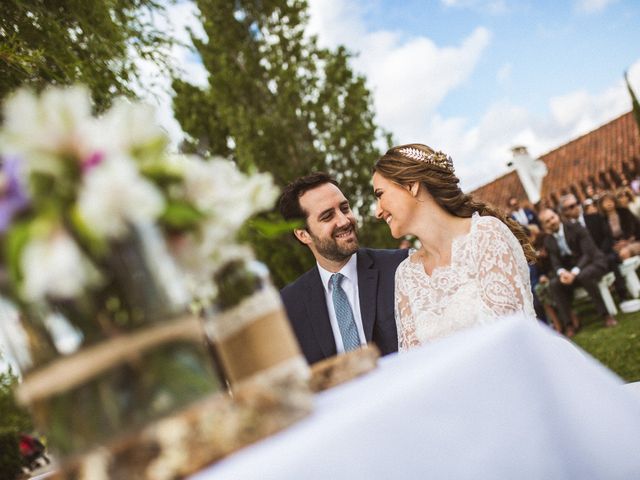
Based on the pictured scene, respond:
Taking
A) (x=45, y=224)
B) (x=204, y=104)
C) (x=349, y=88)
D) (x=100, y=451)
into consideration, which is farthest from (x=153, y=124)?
(x=204, y=104)

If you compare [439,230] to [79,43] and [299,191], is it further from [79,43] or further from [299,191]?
[79,43]

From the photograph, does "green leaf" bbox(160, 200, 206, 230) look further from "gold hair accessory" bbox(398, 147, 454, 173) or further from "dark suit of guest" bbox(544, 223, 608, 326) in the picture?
"dark suit of guest" bbox(544, 223, 608, 326)

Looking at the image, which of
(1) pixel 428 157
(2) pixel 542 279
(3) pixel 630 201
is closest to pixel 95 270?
(1) pixel 428 157

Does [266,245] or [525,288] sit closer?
[525,288]

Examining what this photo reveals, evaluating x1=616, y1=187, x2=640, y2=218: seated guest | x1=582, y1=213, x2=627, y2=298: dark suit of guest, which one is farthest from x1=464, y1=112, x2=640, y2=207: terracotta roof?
x1=582, y1=213, x2=627, y2=298: dark suit of guest

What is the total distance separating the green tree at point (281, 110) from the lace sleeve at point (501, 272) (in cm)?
772

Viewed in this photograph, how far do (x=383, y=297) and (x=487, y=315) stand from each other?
1.20m

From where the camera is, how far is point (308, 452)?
86cm

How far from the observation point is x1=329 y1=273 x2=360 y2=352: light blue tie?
3.90 metres

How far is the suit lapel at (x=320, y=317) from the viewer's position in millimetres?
3969

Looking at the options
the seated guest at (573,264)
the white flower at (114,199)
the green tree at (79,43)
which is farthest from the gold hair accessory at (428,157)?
the seated guest at (573,264)

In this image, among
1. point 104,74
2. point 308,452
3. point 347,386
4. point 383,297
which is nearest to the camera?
point 308,452

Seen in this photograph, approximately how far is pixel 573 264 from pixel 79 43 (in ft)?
27.4

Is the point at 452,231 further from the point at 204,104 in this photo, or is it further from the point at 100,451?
the point at 204,104
